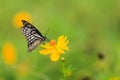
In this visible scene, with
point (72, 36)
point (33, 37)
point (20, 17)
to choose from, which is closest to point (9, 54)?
point (72, 36)

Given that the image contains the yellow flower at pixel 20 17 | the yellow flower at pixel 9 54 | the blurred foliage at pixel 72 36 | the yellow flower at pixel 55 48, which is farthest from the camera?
the yellow flower at pixel 20 17

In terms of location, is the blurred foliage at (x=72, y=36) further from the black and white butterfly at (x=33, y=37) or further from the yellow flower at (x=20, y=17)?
the black and white butterfly at (x=33, y=37)

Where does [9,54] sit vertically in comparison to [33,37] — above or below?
below

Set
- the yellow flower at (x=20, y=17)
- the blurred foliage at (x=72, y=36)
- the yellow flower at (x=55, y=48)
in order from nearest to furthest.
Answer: the yellow flower at (x=55, y=48) < the blurred foliage at (x=72, y=36) < the yellow flower at (x=20, y=17)

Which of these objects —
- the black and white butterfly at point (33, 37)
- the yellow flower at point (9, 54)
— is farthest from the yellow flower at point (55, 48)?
the yellow flower at point (9, 54)

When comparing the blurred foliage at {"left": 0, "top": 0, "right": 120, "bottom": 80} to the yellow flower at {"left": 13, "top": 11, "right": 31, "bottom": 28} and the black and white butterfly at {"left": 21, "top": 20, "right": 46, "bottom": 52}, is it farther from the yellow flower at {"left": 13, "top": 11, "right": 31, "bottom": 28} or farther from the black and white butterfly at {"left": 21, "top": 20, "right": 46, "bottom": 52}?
the black and white butterfly at {"left": 21, "top": 20, "right": 46, "bottom": 52}

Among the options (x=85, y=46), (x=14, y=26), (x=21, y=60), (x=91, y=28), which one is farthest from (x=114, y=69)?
(x=14, y=26)

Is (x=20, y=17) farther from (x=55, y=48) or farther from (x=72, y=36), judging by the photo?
(x=55, y=48)
